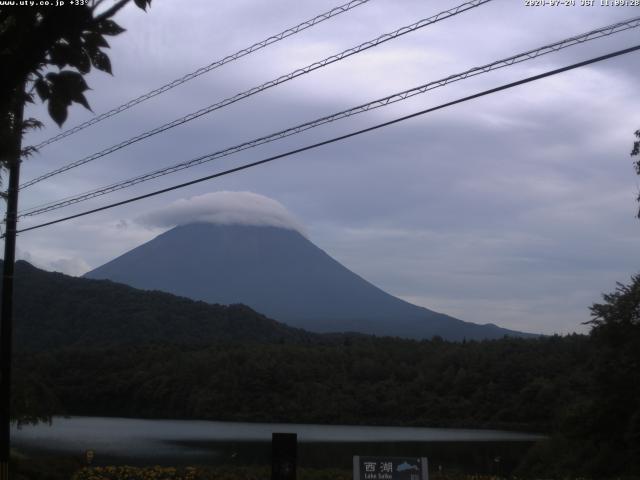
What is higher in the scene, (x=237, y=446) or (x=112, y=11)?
(x=112, y=11)

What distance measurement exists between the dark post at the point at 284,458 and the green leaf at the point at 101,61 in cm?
661

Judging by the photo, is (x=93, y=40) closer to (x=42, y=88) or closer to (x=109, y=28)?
(x=109, y=28)

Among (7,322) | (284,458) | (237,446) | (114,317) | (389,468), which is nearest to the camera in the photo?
(284,458)

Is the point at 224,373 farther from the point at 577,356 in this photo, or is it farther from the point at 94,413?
the point at 577,356

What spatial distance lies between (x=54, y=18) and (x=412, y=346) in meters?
80.1

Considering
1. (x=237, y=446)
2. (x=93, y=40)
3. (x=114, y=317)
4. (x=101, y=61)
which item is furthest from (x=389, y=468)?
(x=114, y=317)

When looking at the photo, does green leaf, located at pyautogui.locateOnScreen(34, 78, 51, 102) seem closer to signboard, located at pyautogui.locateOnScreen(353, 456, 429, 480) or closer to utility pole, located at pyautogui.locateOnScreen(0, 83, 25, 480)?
signboard, located at pyautogui.locateOnScreen(353, 456, 429, 480)

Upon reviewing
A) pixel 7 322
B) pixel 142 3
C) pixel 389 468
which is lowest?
pixel 389 468

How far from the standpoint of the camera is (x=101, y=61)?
13.9 ft

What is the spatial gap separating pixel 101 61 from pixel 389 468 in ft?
25.5

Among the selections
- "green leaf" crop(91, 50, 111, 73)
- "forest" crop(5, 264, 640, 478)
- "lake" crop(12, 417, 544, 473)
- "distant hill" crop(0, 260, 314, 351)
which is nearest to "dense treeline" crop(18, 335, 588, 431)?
"forest" crop(5, 264, 640, 478)

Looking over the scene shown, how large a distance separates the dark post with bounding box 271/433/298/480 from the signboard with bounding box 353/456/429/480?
3.52 ft

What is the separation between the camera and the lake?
29.4 m

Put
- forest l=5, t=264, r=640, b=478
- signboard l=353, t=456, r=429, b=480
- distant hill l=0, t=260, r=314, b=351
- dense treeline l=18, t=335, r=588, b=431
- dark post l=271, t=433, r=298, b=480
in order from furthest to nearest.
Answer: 1. distant hill l=0, t=260, r=314, b=351
2. dense treeline l=18, t=335, r=588, b=431
3. forest l=5, t=264, r=640, b=478
4. signboard l=353, t=456, r=429, b=480
5. dark post l=271, t=433, r=298, b=480
